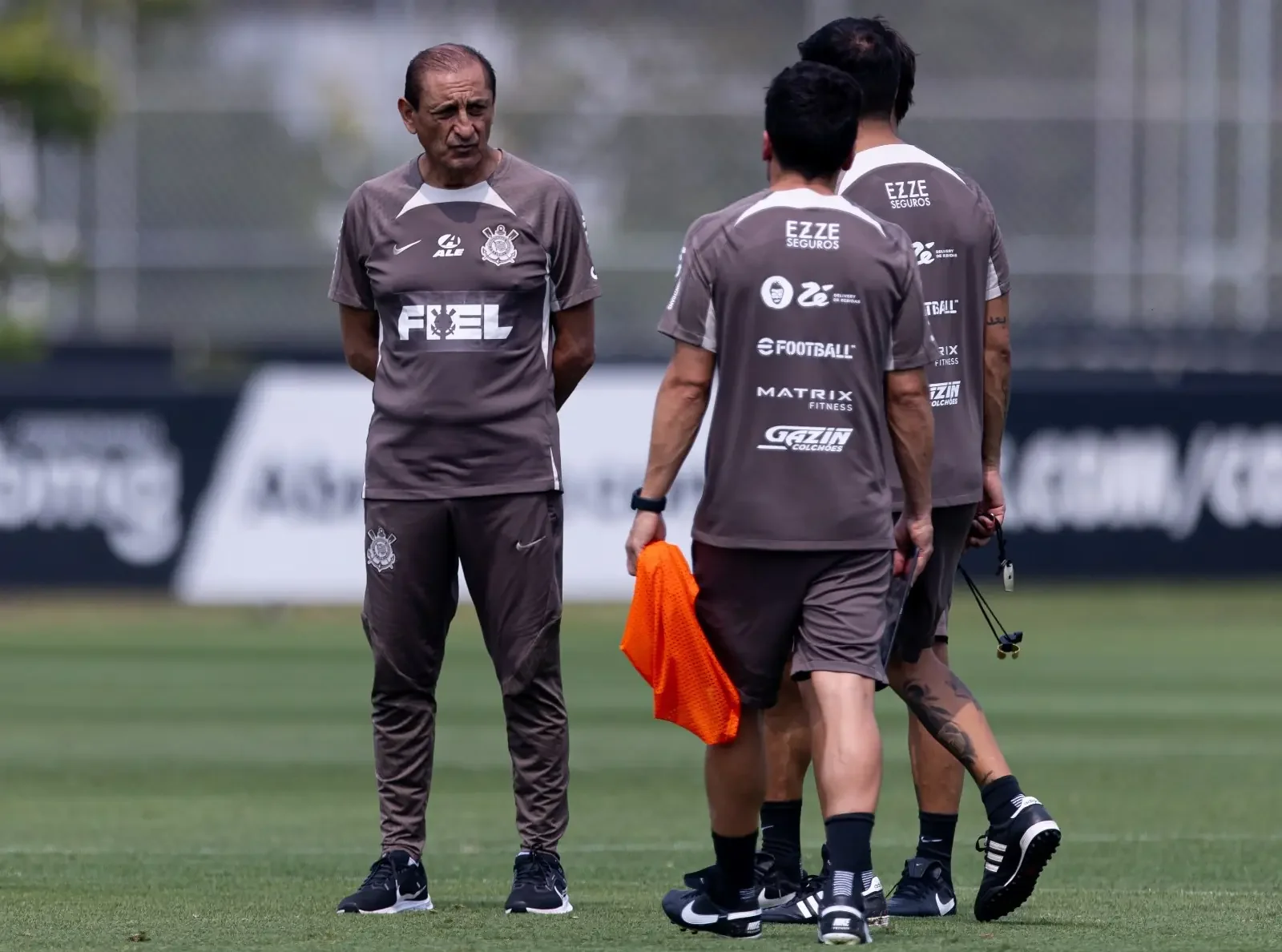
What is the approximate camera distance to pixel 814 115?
6305 mm

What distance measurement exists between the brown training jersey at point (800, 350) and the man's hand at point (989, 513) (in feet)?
3.27

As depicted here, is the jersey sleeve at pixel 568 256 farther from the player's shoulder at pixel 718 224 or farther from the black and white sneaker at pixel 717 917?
the black and white sneaker at pixel 717 917

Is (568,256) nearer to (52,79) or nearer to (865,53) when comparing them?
(865,53)

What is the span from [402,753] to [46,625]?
1391 cm

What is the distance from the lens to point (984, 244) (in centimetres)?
712

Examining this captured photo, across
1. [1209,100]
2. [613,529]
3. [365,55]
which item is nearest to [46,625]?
[613,529]

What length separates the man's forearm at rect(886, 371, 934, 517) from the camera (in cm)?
643

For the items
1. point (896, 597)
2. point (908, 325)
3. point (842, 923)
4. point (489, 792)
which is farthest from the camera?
point (489, 792)

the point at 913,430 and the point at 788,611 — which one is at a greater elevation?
the point at 913,430

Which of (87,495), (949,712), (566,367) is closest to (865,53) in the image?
(566,367)

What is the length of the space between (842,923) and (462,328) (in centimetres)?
196

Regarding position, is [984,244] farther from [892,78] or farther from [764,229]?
[764,229]

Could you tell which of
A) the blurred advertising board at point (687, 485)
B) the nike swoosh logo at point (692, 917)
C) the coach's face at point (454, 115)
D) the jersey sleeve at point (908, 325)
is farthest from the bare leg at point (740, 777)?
the blurred advertising board at point (687, 485)

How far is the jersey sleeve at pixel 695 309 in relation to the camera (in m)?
6.34
